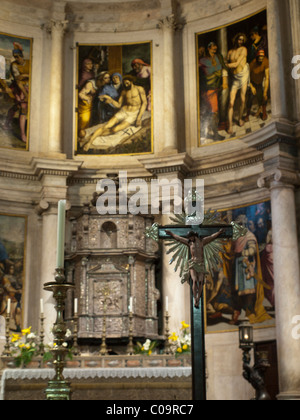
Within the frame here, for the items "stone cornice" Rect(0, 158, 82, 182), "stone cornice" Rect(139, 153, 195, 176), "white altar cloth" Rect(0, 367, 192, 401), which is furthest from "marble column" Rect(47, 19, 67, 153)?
"white altar cloth" Rect(0, 367, 192, 401)

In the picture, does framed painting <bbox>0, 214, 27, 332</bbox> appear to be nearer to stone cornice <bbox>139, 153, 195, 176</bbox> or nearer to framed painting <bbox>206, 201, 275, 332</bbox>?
stone cornice <bbox>139, 153, 195, 176</bbox>

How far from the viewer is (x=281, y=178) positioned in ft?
46.8

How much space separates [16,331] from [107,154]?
→ 5.06 m

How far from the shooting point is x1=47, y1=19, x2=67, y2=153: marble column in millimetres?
16891

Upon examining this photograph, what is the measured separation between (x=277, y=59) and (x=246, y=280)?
507 centimetres

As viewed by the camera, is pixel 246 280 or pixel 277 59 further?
pixel 246 280

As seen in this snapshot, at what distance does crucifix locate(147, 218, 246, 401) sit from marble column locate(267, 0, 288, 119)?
690cm

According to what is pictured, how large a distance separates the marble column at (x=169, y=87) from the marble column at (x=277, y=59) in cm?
277

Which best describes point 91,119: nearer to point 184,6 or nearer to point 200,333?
point 184,6

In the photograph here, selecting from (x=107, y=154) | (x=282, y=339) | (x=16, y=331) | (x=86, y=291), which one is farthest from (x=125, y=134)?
(x=282, y=339)

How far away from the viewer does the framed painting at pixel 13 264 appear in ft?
51.9

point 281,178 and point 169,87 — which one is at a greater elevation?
point 169,87

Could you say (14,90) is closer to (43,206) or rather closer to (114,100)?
(114,100)

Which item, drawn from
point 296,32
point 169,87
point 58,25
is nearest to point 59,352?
point 296,32
